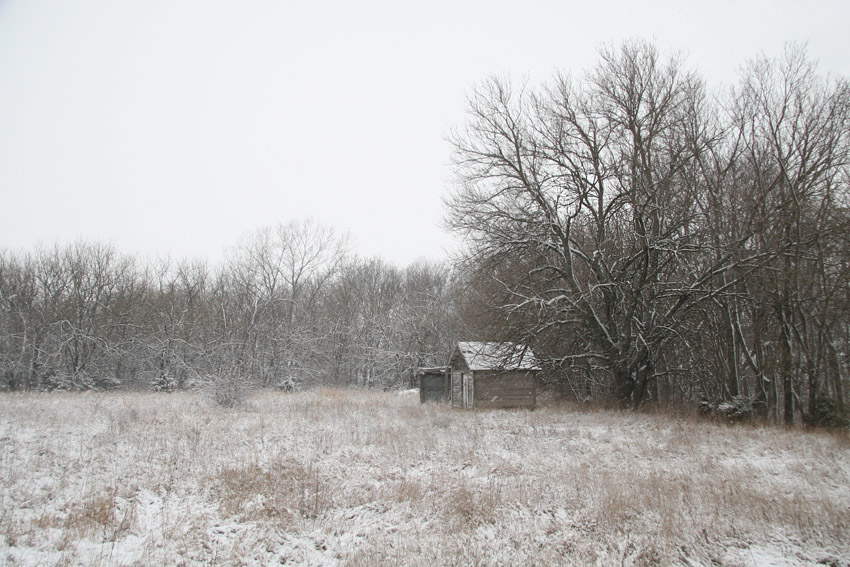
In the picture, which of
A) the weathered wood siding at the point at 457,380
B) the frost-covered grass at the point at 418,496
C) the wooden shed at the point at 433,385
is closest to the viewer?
the frost-covered grass at the point at 418,496

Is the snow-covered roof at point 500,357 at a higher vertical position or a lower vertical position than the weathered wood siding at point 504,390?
higher

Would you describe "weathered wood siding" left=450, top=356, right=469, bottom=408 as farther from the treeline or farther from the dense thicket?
the treeline

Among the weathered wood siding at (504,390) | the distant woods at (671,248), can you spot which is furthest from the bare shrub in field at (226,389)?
the weathered wood siding at (504,390)

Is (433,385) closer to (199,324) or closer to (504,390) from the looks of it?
(504,390)

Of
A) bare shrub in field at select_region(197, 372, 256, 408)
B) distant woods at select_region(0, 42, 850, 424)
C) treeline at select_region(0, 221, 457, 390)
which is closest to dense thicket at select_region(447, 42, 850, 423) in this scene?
distant woods at select_region(0, 42, 850, 424)

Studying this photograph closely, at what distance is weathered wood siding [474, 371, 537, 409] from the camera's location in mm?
20266

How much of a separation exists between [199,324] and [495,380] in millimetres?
26539

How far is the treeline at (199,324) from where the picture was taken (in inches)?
1305

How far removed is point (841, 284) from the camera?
45.8 ft

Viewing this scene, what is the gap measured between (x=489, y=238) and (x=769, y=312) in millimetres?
9261

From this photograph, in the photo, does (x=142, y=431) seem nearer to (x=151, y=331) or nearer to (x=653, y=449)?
(x=653, y=449)

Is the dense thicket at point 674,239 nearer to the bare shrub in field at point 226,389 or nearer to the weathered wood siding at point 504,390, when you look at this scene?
the weathered wood siding at point 504,390

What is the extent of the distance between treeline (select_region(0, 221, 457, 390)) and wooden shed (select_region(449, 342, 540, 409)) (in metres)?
15.8

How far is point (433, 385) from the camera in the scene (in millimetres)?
25297
